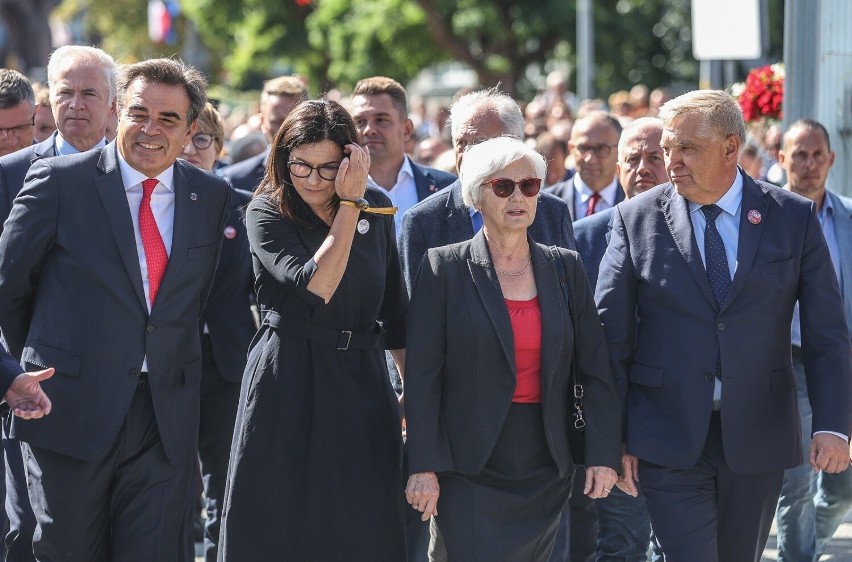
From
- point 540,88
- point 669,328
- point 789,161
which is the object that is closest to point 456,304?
point 669,328

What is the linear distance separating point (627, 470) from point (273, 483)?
1355 millimetres

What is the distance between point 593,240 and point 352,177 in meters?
2.13

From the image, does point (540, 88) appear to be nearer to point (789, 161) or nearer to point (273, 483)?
point (789, 161)

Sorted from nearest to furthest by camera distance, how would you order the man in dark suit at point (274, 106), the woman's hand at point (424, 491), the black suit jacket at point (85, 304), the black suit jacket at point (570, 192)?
the woman's hand at point (424, 491)
the black suit jacket at point (85, 304)
the black suit jacket at point (570, 192)
the man in dark suit at point (274, 106)

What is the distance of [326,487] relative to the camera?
5242mm

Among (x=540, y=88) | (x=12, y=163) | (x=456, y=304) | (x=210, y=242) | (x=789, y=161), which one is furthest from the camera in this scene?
(x=540, y=88)

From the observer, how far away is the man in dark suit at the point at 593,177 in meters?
8.58

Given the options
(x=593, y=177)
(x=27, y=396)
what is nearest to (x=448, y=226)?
(x=27, y=396)

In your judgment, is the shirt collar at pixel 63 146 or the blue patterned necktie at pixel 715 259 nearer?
the blue patterned necktie at pixel 715 259

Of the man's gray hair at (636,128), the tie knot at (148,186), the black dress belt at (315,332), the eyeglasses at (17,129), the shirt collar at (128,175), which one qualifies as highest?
the eyeglasses at (17,129)

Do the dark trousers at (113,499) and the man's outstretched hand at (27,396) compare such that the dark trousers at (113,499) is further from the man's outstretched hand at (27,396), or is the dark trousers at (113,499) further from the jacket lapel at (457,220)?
the jacket lapel at (457,220)

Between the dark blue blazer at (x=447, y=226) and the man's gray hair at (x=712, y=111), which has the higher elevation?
the man's gray hair at (x=712, y=111)

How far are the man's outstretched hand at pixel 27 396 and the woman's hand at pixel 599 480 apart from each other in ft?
6.45

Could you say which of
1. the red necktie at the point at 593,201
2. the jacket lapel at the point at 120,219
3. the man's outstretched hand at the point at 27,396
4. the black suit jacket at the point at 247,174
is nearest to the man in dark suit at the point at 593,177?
the red necktie at the point at 593,201
